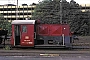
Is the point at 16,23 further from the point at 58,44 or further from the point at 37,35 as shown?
the point at 58,44

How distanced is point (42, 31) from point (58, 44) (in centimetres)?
178

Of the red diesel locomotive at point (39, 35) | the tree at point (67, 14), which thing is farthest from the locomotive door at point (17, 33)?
the tree at point (67, 14)

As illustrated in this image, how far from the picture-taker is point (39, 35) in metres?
20.6

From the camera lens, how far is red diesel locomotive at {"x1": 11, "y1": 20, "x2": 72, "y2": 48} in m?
20.2

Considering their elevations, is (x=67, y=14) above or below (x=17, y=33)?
above

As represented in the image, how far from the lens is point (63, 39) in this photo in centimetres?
2039

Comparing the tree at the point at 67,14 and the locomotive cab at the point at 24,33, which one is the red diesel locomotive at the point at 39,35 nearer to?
the locomotive cab at the point at 24,33

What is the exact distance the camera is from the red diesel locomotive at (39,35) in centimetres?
2016

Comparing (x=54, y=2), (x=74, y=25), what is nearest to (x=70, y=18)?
(x=74, y=25)

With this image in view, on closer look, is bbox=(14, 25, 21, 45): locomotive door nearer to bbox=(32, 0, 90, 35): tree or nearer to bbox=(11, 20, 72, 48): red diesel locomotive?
bbox=(11, 20, 72, 48): red diesel locomotive

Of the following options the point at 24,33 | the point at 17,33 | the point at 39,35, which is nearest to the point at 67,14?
the point at 39,35

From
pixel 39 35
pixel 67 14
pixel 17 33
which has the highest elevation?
pixel 67 14

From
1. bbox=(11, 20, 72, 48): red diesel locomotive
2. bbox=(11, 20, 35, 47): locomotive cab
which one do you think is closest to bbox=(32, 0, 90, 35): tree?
bbox=(11, 20, 72, 48): red diesel locomotive

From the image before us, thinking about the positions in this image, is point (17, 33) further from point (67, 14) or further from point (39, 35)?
point (67, 14)
